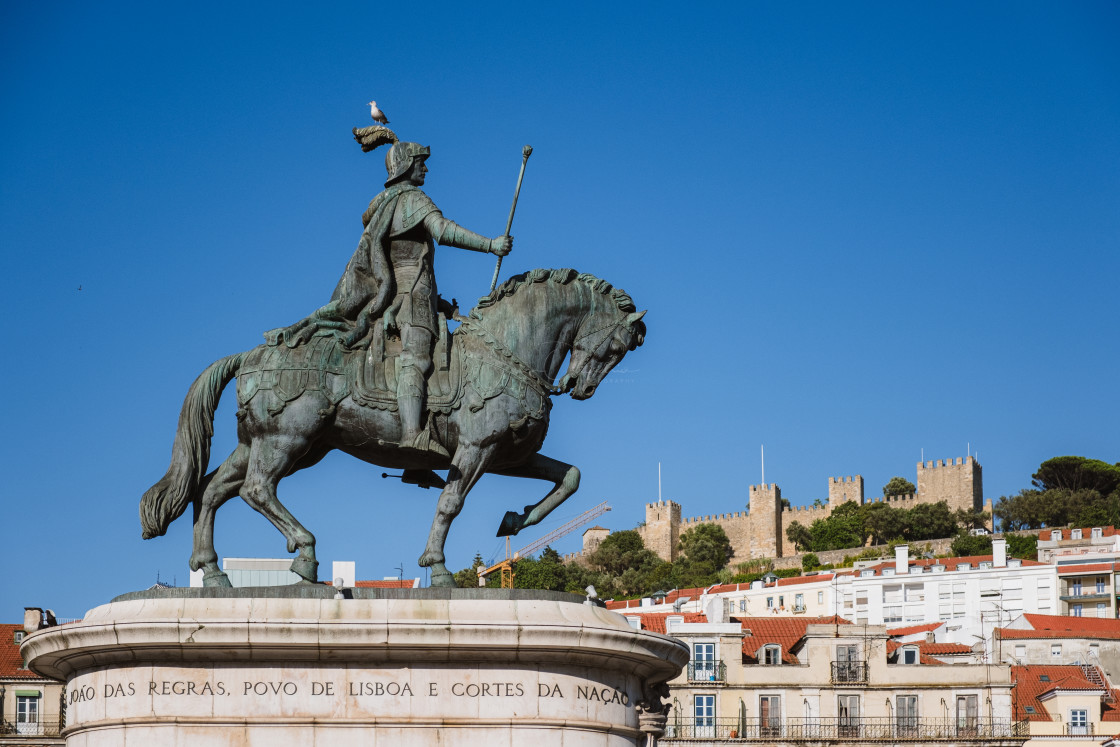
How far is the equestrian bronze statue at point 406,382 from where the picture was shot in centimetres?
1455

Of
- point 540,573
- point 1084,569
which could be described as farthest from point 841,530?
point 1084,569

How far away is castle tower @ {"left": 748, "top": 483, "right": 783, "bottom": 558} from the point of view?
160 m

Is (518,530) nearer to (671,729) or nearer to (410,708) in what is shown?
(410,708)

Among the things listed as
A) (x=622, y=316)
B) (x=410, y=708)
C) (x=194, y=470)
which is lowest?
(x=410, y=708)

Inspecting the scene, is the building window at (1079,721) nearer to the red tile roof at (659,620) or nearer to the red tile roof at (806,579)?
the red tile roof at (659,620)

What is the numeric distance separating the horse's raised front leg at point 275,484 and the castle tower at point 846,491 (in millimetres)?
147710

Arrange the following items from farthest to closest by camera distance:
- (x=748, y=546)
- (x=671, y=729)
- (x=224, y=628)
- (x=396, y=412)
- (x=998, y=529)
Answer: (x=748, y=546)
(x=998, y=529)
(x=671, y=729)
(x=396, y=412)
(x=224, y=628)

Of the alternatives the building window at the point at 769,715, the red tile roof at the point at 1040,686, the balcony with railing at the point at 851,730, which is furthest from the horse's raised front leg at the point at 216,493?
the red tile roof at the point at 1040,686

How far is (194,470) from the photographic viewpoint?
1491 centimetres

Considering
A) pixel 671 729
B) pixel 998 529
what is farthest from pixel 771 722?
pixel 998 529

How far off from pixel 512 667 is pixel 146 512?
3.33m

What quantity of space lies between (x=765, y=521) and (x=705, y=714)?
345ft

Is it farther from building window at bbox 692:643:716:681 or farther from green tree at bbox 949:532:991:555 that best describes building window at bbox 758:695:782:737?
green tree at bbox 949:532:991:555

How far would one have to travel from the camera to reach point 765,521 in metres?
162
